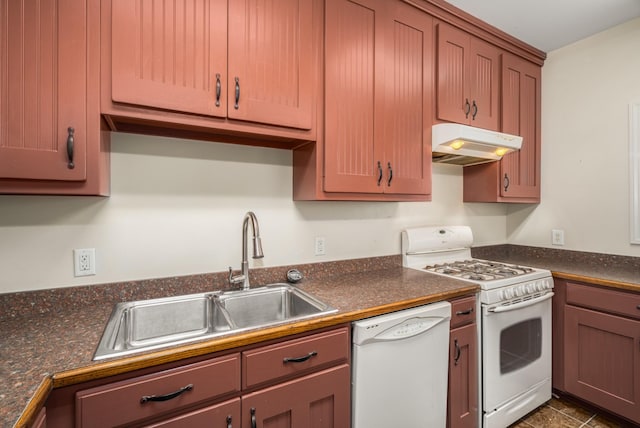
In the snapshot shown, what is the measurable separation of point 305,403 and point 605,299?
187cm

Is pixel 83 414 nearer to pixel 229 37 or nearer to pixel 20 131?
pixel 20 131

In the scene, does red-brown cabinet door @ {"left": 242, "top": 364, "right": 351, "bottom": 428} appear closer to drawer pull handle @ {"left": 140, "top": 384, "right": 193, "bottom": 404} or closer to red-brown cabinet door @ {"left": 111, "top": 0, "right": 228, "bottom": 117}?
drawer pull handle @ {"left": 140, "top": 384, "right": 193, "bottom": 404}

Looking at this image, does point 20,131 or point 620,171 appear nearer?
point 20,131

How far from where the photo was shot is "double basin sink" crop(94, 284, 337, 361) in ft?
4.06

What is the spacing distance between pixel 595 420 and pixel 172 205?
2799mm

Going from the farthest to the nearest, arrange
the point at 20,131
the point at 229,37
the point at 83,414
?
the point at 229,37 → the point at 20,131 → the point at 83,414

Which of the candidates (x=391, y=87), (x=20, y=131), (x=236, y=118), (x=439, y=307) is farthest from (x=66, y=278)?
(x=391, y=87)

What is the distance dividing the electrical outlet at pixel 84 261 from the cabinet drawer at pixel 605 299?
269 centimetres

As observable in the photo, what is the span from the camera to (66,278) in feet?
4.30

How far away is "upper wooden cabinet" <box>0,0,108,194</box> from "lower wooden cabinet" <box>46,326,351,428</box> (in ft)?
2.21

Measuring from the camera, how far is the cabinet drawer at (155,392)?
85 cm

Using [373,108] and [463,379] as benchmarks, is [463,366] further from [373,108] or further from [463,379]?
[373,108]

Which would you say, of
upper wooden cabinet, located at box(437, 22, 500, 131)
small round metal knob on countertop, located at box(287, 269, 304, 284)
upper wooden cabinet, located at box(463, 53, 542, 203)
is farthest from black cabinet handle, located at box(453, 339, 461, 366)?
upper wooden cabinet, located at box(437, 22, 500, 131)

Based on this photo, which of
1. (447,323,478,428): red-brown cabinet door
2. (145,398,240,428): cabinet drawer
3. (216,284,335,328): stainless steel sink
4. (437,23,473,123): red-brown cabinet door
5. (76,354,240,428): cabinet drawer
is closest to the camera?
(76,354,240,428): cabinet drawer
